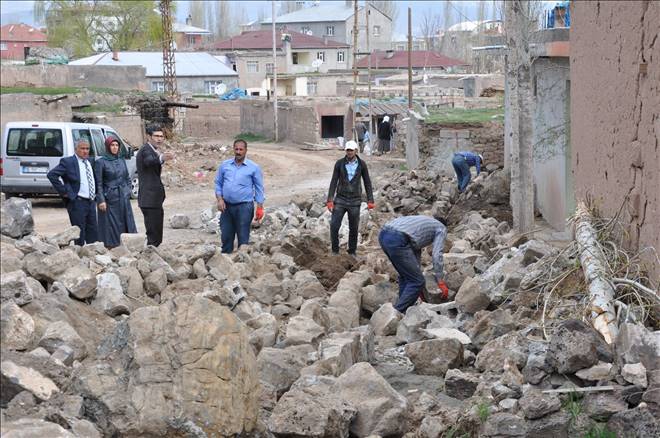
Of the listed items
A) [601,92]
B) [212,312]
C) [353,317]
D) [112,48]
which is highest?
[112,48]

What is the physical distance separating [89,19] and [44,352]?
61595 millimetres

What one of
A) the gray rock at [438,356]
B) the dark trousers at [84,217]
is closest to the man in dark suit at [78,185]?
the dark trousers at [84,217]

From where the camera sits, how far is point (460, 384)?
6984mm

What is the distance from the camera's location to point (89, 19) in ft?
211

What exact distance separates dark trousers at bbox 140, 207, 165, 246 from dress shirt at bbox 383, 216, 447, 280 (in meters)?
3.37

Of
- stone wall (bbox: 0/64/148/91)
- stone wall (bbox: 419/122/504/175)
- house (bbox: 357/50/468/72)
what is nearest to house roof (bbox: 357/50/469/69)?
house (bbox: 357/50/468/72)

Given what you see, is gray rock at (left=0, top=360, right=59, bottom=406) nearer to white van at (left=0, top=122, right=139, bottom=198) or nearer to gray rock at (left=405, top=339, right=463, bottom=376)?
gray rock at (left=405, top=339, right=463, bottom=376)

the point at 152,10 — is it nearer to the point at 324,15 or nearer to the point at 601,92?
the point at 324,15

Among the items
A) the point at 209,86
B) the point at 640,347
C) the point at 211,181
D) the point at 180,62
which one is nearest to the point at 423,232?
the point at 640,347

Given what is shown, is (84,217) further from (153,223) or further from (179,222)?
(179,222)

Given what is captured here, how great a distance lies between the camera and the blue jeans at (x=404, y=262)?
9547mm

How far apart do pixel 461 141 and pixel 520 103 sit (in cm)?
859

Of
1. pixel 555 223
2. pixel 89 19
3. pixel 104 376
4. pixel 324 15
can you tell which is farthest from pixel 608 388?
pixel 324 15

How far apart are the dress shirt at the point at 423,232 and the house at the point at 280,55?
52.4 m
